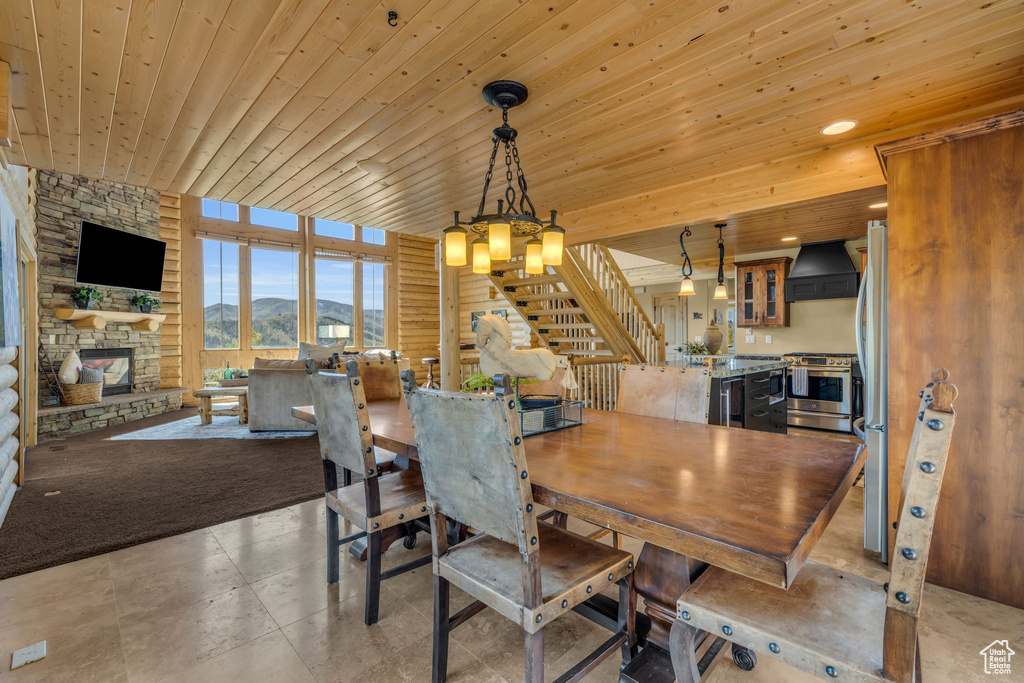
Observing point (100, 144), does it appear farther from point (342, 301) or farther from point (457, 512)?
point (342, 301)

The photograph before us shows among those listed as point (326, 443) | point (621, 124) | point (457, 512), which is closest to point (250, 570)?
point (326, 443)

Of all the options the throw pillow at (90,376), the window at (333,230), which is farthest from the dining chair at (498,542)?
the window at (333,230)

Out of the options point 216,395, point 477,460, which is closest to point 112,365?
point 216,395

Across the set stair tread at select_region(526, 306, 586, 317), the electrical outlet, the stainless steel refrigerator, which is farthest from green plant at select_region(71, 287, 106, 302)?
the stainless steel refrigerator

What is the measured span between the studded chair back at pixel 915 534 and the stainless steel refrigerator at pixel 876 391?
1.75 metres

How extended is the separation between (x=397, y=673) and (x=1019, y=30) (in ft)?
10.9

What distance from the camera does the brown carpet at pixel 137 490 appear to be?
2639 mm

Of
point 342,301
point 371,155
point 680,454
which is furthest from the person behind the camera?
point 342,301

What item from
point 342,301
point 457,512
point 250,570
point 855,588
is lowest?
point 250,570

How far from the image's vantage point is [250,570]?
2322 millimetres

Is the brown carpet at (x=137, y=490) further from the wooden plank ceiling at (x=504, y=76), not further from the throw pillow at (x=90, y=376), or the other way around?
the wooden plank ceiling at (x=504, y=76)

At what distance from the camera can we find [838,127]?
8.82 feet

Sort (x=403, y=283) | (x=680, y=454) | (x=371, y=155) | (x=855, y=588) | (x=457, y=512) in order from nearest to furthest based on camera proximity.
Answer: (x=855, y=588) → (x=457, y=512) → (x=680, y=454) → (x=371, y=155) → (x=403, y=283)

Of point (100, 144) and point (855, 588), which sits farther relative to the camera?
point (100, 144)
